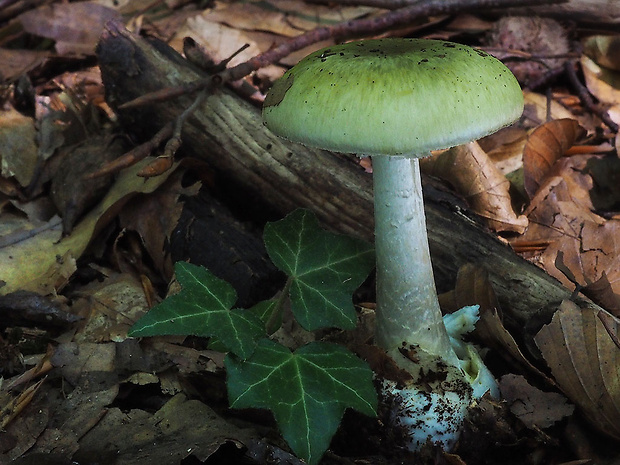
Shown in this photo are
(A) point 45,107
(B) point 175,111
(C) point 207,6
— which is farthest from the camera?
(C) point 207,6

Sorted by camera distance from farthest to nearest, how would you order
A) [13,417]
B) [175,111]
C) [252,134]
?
[175,111] < [252,134] < [13,417]

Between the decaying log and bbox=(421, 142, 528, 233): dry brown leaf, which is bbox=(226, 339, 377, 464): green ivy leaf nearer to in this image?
the decaying log

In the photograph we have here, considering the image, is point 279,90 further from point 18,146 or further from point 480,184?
point 18,146

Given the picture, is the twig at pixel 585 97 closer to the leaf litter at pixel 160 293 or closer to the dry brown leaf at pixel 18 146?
the leaf litter at pixel 160 293

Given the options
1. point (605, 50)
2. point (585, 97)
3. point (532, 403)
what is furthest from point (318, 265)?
point (605, 50)

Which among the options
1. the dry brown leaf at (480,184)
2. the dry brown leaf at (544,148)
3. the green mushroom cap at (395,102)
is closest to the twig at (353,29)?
the dry brown leaf at (544,148)

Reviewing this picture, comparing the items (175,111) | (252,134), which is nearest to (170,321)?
(252,134)

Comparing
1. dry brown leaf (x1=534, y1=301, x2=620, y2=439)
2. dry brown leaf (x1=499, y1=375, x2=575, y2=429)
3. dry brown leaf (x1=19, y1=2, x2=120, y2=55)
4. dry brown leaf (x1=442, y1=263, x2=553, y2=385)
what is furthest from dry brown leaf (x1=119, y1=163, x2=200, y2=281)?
dry brown leaf (x1=19, y1=2, x2=120, y2=55)

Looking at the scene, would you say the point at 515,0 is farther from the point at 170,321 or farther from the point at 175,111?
the point at 170,321
